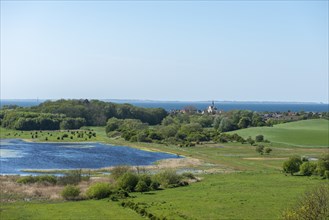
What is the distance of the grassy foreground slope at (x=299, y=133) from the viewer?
138 m

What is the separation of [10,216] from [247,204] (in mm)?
25224

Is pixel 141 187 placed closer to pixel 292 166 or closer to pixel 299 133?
pixel 292 166

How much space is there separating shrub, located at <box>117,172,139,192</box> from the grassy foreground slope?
83824 mm

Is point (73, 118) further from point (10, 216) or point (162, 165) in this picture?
point (10, 216)

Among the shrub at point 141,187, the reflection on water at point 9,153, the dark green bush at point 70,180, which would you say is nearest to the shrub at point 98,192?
the shrub at point 141,187

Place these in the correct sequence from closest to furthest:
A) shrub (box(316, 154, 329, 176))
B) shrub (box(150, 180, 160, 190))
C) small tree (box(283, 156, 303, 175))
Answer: shrub (box(150, 180, 160, 190))
shrub (box(316, 154, 329, 176))
small tree (box(283, 156, 303, 175))

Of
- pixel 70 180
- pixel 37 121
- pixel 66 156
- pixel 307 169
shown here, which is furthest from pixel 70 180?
pixel 37 121

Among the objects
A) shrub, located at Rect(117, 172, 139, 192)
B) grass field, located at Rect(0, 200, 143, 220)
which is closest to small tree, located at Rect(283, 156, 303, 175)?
shrub, located at Rect(117, 172, 139, 192)

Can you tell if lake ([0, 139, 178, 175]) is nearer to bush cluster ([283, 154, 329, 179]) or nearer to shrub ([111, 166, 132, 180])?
shrub ([111, 166, 132, 180])

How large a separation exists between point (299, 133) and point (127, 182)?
104825 millimetres

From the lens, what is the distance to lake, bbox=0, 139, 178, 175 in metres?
88.2

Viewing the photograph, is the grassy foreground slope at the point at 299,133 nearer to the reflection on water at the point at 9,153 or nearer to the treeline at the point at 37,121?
the treeline at the point at 37,121

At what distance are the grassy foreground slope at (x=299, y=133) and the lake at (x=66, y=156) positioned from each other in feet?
156

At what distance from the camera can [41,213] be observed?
46625 mm
